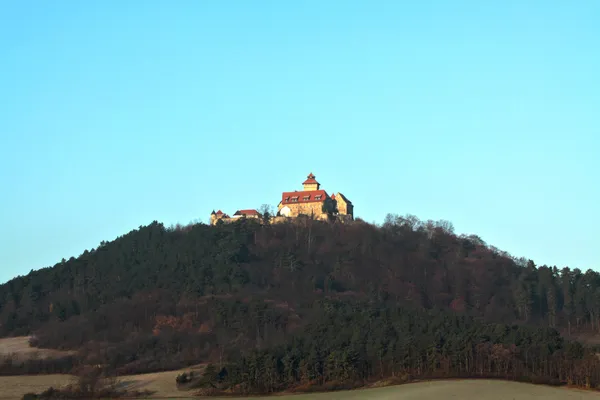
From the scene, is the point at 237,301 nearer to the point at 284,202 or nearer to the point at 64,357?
the point at 64,357

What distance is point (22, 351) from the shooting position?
101812 mm

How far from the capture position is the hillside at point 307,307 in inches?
2945

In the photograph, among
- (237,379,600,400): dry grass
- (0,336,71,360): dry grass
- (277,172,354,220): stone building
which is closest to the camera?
(237,379,600,400): dry grass

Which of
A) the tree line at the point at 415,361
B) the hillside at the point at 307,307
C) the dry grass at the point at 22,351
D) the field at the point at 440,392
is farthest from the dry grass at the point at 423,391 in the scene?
the dry grass at the point at 22,351

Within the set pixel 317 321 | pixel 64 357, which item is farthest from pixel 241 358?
pixel 64 357

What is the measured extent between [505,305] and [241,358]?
5056 centimetres

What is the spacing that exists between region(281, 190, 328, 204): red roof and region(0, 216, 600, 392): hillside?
4.71 m

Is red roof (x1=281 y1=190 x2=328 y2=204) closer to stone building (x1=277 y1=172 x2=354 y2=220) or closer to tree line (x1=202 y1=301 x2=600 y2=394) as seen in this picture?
stone building (x1=277 y1=172 x2=354 y2=220)

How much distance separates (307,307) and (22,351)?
3586 centimetres

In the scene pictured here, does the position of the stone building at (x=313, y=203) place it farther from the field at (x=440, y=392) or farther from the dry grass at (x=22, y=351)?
the field at (x=440, y=392)

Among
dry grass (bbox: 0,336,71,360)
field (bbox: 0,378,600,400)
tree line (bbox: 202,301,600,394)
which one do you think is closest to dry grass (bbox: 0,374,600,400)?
field (bbox: 0,378,600,400)

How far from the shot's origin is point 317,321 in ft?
307

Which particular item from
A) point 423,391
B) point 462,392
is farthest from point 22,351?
point 462,392

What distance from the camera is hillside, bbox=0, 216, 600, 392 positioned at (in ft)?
245
